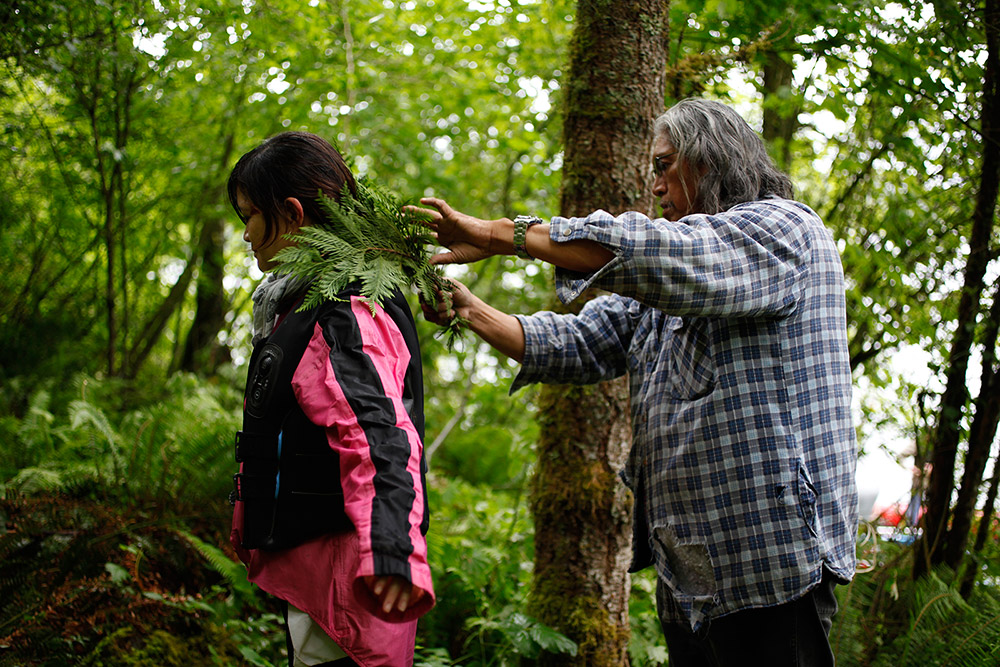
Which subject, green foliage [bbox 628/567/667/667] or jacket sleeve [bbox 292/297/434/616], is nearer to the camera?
jacket sleeve [bbox 292/297/434/616]

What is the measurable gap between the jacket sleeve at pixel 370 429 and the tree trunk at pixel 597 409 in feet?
4.57

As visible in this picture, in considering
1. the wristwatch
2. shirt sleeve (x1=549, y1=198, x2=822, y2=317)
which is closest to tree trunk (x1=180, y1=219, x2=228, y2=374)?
the wristwatch

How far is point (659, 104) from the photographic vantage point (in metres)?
3.06

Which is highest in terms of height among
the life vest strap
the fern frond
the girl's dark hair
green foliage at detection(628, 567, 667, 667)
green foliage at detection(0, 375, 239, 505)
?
the girl's dark hair

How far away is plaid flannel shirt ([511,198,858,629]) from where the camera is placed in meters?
1.66

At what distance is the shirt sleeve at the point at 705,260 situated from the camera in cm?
163

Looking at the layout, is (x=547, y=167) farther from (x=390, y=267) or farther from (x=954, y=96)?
(x=390, y=267)

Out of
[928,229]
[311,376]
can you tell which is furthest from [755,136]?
[928,229]

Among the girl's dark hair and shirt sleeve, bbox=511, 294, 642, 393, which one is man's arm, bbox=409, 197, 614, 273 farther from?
shirt sleeve, bbox=511, 294, 642, 393

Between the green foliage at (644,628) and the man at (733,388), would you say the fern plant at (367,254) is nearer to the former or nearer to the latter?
the man at (733,388)

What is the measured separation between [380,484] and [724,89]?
3.13 metres

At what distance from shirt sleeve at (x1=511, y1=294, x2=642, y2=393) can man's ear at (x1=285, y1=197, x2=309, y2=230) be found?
815mm

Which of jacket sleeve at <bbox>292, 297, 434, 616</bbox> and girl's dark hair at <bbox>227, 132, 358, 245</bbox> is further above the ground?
girl's dark hair at <bbox>227, 132, 358, 245</bbox>

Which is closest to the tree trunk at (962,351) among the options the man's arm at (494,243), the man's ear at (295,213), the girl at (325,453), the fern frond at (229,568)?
the man's arm at (494,243)
